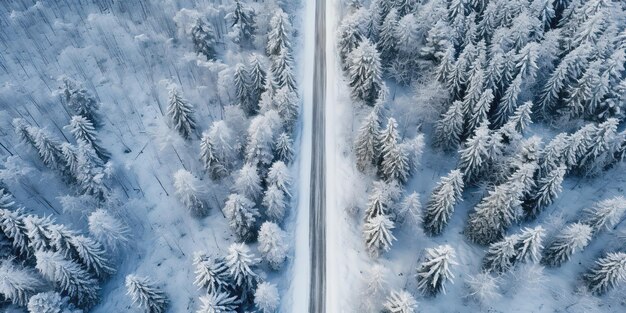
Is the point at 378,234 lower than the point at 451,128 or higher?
lower

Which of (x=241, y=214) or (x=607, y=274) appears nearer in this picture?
(x=607, y=274)

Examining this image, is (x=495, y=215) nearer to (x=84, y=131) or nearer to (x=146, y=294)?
(x=146, y=294)

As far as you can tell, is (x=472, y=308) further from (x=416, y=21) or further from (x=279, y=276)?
(x=416, y=21)

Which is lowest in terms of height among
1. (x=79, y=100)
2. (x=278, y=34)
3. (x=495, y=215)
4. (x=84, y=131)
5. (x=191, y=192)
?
(x=495, y=215)

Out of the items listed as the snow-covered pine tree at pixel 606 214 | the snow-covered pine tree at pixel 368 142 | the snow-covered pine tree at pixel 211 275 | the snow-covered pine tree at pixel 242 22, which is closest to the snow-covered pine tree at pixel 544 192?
the snow-covered pine tree at pixel 606 214

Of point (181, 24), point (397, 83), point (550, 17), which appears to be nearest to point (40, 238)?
point (181, 24)

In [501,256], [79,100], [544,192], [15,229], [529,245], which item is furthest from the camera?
[79,100]

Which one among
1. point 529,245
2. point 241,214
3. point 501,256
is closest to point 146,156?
point 241,214
